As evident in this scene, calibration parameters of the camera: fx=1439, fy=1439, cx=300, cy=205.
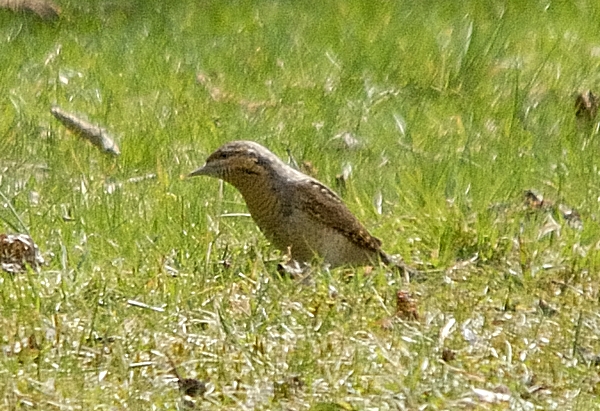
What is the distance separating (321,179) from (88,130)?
1.39 m

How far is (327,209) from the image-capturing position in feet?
19.2

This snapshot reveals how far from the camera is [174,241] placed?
5688 millimetres

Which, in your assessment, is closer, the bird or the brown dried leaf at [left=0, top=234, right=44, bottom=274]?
the brown dried leaf at [left=0, top=234, right=44, bottom=274]

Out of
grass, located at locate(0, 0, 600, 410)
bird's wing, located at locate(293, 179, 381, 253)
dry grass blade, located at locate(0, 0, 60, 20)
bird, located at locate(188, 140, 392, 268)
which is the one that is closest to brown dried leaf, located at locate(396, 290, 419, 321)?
grass, located at locate(0, 0, 600, 410)

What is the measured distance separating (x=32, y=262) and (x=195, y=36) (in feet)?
14.9

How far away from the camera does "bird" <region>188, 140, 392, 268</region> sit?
580cm

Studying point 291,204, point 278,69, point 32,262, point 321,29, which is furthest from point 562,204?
point 321,29

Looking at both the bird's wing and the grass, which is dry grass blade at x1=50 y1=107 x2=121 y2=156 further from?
the bird's wing

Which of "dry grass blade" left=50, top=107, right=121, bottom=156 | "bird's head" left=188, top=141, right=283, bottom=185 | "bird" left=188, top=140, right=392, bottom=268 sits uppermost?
"bird's head" left=188, top=141, right=283, bottom=185

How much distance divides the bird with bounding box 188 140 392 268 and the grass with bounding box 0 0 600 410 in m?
0.12

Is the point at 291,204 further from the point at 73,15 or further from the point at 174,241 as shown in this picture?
the point at 73,15

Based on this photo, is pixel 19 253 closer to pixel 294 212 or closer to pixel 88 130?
pixel 294 212

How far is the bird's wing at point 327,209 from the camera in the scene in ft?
19.2

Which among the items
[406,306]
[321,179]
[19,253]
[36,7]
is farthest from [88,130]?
[36,7]
